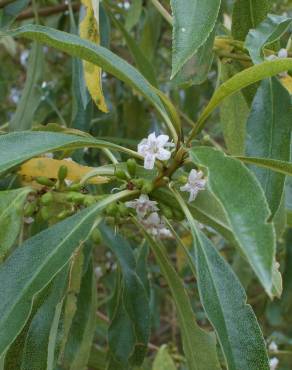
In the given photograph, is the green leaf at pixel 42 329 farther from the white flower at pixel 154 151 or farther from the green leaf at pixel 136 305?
the green leaf at pixel 136 305

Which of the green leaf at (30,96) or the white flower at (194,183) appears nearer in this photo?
the white flower at (194,183)

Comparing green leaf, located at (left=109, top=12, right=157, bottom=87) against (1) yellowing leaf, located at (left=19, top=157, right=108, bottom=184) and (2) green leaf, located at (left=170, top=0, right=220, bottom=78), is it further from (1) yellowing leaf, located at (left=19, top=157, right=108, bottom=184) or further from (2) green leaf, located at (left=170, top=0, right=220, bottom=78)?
(2) green leaf, located at (left=170, top=0, right=220, bottom=78)

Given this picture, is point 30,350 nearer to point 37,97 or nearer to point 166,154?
point 166,154

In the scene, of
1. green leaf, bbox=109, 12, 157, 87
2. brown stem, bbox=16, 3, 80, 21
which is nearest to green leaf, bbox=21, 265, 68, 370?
green leaf, bbox=109, 12, 157, 87

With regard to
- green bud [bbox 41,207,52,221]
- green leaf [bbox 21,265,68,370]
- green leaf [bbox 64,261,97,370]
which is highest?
green bud [bbox 41,207,52,221]

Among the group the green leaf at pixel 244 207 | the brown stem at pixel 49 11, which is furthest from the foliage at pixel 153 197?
the brown stem at pixel 49 11

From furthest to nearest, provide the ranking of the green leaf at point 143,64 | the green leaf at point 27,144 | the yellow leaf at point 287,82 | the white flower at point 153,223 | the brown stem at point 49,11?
1. the brown stem at point 49,11
2. the green leaf at point 143,64
3. the yellow leaf at point 287,82
4. the white flower at point 153,223
5. the green leaf at point 27,144
